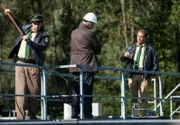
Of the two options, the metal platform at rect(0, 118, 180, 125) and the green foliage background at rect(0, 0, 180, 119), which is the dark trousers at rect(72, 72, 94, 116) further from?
the green foliage background at rect(0, 0, 180, 119)

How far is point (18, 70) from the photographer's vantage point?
35.7 feet

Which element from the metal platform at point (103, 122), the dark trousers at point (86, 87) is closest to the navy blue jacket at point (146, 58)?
the metal platform at point (103, 122)

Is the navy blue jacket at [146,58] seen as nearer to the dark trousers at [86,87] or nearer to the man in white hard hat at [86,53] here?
the man in white hard hat at [86,53]

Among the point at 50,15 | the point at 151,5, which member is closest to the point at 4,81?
the point at 50,15

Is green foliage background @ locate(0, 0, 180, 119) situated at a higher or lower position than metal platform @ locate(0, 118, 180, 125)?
higher

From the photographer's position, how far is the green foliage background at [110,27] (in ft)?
112

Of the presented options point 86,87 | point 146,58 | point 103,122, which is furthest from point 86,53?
point 146,58

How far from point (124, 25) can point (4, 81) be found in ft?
21.0

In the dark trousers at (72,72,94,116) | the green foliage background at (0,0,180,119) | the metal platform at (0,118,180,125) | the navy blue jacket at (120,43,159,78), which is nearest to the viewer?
the metal platform at (0,118,180,125)

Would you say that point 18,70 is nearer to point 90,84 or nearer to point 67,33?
point 90,84

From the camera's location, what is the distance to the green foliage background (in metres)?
34.2

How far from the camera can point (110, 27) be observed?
3519cm

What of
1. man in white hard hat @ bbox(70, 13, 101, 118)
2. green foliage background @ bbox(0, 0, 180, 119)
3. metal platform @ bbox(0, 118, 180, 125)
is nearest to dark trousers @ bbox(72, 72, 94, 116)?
man in white hard hat @ bbox(70, 13, 101, 118)

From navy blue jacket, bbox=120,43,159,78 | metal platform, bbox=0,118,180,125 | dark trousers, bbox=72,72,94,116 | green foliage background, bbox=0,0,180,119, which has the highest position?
green foliage background, bbox=0,0,180,119
